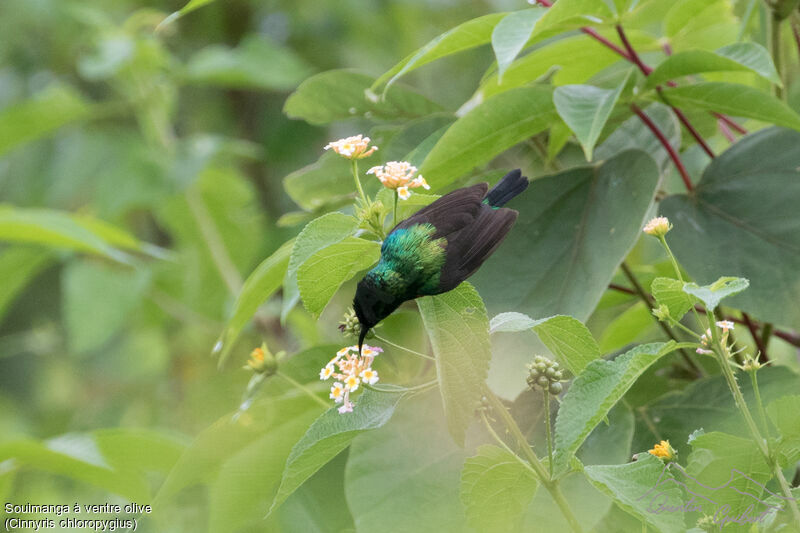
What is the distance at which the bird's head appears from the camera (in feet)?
1.50

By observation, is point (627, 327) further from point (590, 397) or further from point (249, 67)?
point (249, 67)

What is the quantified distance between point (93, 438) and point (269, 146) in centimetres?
150

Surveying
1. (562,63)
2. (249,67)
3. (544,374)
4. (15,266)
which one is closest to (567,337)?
(544,374)

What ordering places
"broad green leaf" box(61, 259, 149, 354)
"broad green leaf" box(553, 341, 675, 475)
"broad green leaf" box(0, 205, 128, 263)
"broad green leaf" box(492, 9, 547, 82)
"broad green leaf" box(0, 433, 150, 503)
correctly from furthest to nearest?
"broad green leaf" box(61, 259, 149, 354)
"broad green leaf" box(0, 205, 128, 263)
"broad green leaf" box(0, 433, 150, 503)
"broad green leaf" box(492, 9, 547, 82)
"broad green leaf" box(553, 341, 675, 475)

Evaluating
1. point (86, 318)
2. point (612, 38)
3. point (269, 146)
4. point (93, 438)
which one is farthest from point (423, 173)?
point (269, 146)

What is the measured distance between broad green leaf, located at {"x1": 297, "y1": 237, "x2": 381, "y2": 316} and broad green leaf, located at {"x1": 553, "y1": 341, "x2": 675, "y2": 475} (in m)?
0.13

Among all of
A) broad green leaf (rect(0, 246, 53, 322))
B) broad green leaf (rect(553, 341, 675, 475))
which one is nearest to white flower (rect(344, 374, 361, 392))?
broad green leaf (rect(553, 341, 675, 475))

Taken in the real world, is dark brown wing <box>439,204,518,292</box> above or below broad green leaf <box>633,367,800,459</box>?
above

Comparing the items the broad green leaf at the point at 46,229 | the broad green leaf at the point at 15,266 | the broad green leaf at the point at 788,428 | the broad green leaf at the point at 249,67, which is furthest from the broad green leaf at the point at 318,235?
the broad green leaf at the point at 249,67

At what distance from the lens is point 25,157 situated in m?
2.30

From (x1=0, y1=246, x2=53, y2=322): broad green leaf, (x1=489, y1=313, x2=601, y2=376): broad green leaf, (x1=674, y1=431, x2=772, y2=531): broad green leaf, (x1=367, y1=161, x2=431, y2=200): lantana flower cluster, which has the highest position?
(x1=0, y1=246, x2=53, y2=322): broad green leaf

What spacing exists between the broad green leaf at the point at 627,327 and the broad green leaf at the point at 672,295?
1.13 ft
